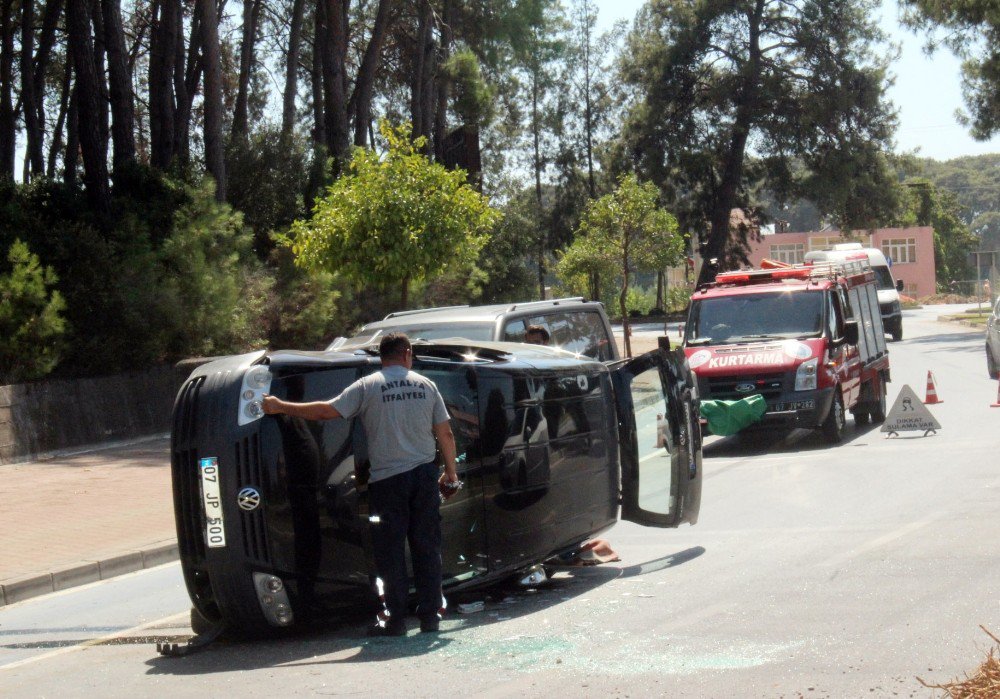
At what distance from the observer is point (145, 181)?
23344 mm

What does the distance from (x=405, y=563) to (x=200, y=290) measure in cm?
1494

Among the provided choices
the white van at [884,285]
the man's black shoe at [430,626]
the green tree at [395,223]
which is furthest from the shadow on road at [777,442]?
the white van at [884,285]

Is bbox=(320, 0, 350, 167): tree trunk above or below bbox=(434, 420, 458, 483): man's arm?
above

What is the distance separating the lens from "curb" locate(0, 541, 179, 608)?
9.74 metres

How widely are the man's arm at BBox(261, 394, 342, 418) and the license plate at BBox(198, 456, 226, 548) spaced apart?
15.7 inches

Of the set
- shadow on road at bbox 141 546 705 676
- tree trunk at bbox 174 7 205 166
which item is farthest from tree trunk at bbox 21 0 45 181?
shadow on road at bbox 141 546 705 676

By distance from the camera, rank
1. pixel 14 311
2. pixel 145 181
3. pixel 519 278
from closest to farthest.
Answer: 1. pixel 14 311
2. pixel 145 181
3. pixel 519 278

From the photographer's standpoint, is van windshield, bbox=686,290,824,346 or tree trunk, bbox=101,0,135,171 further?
tree trunk, bbox=101,0,135,171

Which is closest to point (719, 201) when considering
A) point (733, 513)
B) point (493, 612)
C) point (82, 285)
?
point (82, 285)

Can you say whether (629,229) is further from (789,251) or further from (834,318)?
(789,251)

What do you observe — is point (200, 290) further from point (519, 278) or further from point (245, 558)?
point (519, 278)

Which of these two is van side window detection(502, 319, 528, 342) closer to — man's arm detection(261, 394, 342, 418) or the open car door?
the open car door

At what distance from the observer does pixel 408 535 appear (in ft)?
22.8

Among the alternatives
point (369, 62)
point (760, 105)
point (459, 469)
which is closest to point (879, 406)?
point (459, 469)
